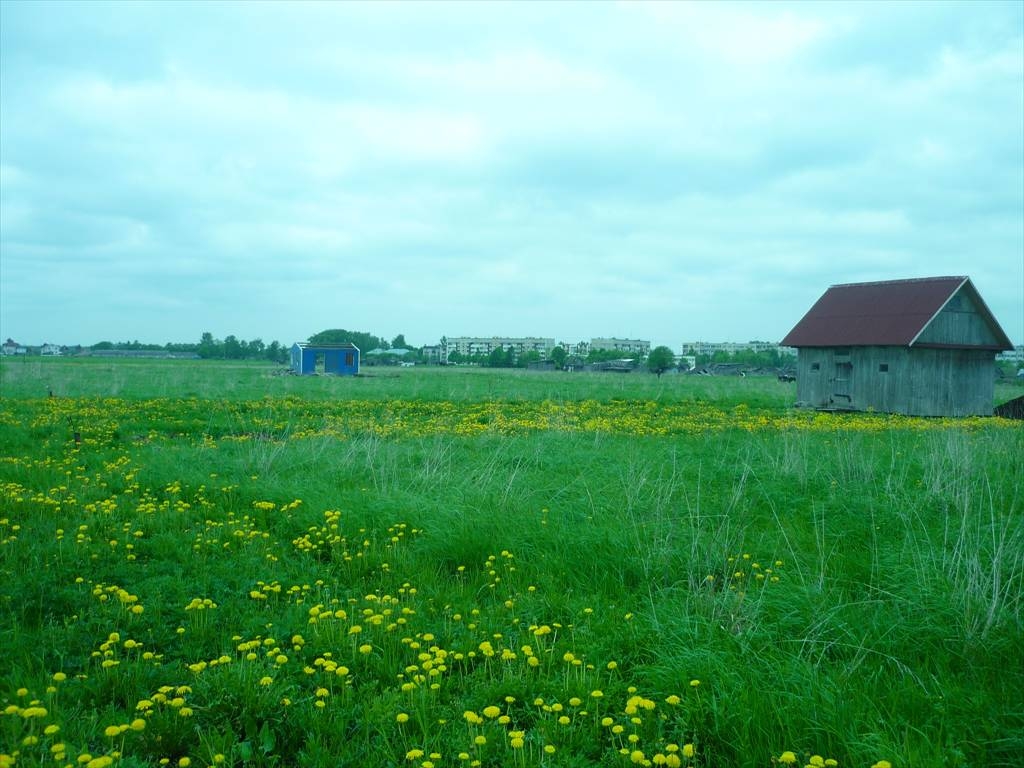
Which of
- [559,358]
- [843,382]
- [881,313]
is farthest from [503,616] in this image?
[559,358]

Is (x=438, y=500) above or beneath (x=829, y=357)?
beneath

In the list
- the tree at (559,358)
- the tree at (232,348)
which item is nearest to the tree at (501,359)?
the tree at (559,358)

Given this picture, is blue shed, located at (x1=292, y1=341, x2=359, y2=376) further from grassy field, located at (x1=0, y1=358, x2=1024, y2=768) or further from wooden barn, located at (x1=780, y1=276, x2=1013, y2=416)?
grassy field, located at (x1=0, y1=358, x2=1024, y2=768)

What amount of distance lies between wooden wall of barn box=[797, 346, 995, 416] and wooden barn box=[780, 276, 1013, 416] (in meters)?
0.03

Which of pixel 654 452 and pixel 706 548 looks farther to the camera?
pixel 654 452

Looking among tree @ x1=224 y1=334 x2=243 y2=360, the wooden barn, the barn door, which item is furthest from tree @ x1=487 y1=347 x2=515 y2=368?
the barn door

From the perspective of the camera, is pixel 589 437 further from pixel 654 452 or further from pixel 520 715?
pixel 520 715

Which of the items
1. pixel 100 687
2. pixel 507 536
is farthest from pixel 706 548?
pixel 100 687

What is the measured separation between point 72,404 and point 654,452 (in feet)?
53.1

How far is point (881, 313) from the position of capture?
83.3ft

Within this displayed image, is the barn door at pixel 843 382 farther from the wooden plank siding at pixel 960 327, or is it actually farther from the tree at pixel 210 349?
the tree at pixel 210 349

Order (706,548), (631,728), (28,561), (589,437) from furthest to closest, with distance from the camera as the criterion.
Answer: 1. (589,437)
2. (706,548)
3. (28,561)
4. (631,728)

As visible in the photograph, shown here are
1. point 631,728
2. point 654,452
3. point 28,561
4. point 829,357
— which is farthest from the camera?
point 829,357

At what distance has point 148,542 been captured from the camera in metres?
6.51
